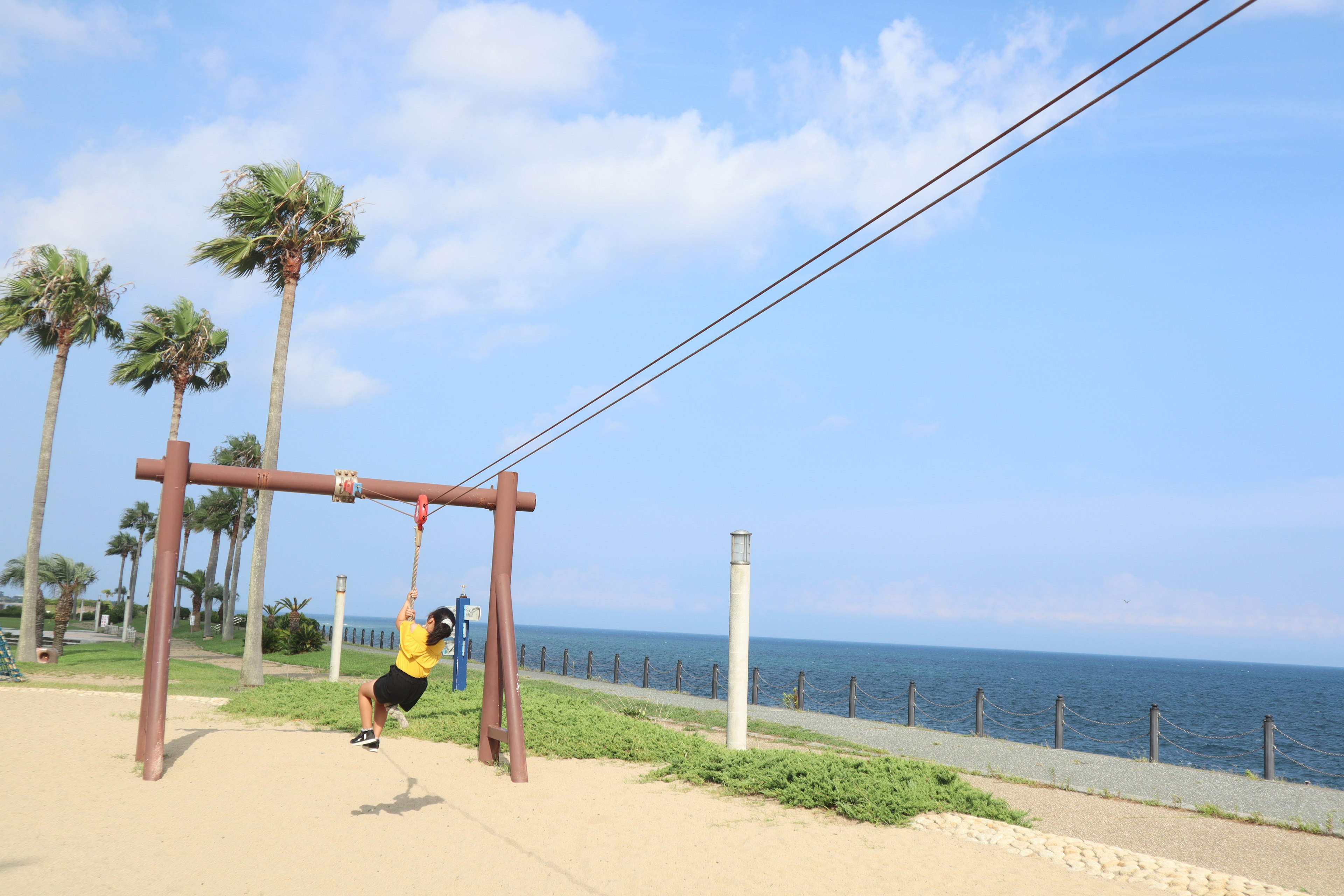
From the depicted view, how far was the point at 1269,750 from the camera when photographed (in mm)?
14266

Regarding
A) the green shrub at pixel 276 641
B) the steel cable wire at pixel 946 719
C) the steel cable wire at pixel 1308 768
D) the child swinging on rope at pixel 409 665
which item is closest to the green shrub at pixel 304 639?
the green shrub at pixel 276 641

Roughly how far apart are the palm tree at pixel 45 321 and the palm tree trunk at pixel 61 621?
172 cm

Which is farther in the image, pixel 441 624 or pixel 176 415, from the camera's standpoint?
pixel 176 415

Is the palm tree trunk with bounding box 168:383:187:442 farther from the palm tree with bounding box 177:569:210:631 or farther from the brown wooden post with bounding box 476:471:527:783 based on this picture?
the palm tree with bounding box 177:569:210:631

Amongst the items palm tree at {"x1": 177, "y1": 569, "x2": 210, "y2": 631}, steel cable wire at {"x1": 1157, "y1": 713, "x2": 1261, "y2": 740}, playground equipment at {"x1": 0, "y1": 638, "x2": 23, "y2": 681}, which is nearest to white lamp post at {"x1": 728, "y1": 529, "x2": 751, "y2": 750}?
steel cable wire at {"x1": 1157, "y1": 713, "x2": 1261, "y2": 740}

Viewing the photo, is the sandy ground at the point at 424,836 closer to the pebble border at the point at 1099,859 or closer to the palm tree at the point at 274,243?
the pebble border at the point at 1099,859

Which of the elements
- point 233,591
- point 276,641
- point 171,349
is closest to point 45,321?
point 171,349

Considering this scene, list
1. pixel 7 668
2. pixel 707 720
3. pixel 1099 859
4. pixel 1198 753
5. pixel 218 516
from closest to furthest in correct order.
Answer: pixel 1099 859 < pixel 707 720 < pixel 7 668 < pixel 1198 753 < pixel 218 516

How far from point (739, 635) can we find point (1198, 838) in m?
5.58

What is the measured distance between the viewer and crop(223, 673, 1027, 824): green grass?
9469mm

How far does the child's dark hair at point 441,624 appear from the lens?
8508mm

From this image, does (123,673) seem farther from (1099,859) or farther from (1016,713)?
(1016,713)

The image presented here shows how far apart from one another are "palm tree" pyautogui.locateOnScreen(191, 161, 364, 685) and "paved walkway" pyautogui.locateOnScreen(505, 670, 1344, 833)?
1135cm

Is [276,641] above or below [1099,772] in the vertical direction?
below
